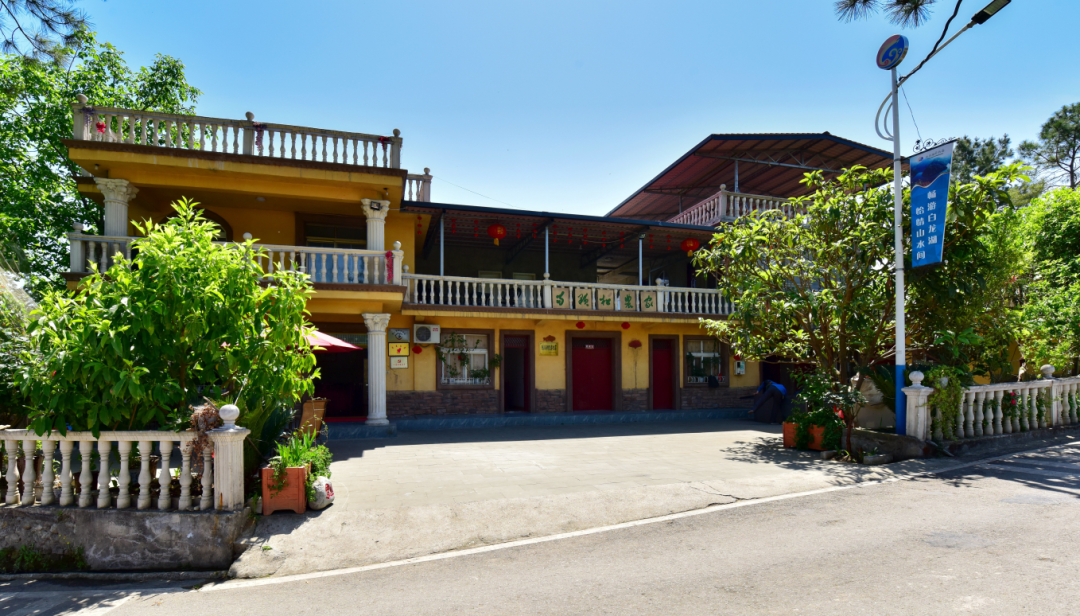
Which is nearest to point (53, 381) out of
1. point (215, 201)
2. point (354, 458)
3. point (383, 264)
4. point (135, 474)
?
point (135, 474)

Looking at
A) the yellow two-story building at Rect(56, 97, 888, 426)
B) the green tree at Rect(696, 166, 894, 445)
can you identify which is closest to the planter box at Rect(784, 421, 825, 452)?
the green tree at Rect(696, 166, 894, 445)

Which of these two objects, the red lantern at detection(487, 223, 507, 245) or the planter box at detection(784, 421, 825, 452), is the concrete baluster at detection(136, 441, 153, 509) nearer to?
the planter box at detection(784, 421, 825, 452)

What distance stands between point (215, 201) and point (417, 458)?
842 centimetres

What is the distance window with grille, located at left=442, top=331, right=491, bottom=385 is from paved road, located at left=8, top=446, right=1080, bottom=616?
9.80m

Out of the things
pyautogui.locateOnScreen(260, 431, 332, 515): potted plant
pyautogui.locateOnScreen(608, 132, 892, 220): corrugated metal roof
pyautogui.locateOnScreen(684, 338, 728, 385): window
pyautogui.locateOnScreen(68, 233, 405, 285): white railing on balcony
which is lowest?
pyautogui.locateOnScreen(260, 431, 332, 515): potted plant

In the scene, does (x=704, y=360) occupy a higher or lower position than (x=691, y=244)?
lower

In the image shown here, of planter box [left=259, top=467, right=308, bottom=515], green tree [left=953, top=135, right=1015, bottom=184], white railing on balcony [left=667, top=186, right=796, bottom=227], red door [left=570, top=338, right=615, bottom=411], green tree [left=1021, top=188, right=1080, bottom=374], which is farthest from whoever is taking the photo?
green tree [left=953, top=135, right=1015, bottom=184]

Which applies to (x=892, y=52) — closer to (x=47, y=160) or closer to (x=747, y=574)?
(x=747, y=574)

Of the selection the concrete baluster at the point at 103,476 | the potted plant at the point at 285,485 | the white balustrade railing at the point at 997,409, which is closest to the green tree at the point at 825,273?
the white balustrade railing at the point at 997,409

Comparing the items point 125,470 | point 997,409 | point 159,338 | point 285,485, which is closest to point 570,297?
point 997,409

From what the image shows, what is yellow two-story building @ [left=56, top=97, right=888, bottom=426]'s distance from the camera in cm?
1163

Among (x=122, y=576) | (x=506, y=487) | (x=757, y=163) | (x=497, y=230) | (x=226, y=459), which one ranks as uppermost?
(x=757, y=163)

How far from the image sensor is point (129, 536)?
519 cm

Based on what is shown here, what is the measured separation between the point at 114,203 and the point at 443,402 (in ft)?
A: 28.3
